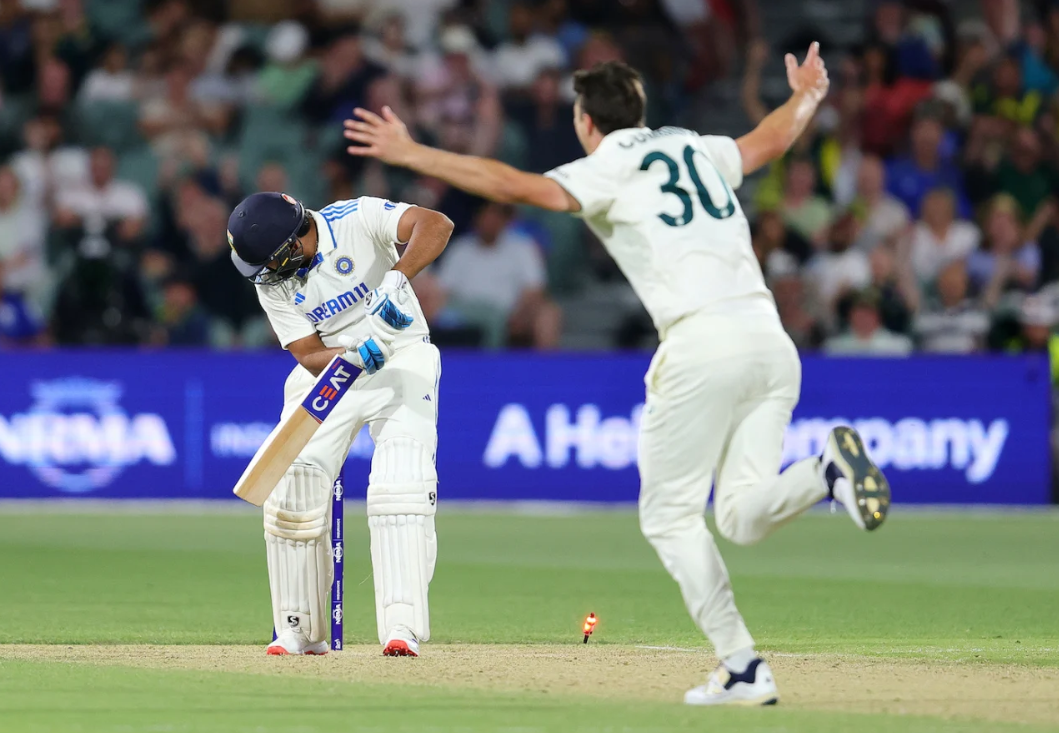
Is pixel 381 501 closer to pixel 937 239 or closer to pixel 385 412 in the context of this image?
pixel 385 412

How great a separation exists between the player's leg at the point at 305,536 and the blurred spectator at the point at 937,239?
1045 cm

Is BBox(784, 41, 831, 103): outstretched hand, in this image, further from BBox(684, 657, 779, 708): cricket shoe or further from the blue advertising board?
the blue advertising board

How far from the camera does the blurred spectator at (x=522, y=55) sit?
60.2 ft

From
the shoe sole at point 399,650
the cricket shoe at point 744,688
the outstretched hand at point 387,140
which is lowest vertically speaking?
the cricket shoe at point 744,688

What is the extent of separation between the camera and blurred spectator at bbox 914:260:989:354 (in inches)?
647

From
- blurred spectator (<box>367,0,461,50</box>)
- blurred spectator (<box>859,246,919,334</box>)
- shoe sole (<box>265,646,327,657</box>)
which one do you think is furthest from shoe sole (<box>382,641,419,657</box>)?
blurred spectator (<box>367,0,461,50</box>)

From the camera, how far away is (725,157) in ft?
20.6

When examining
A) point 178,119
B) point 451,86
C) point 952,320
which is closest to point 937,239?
point 952,320

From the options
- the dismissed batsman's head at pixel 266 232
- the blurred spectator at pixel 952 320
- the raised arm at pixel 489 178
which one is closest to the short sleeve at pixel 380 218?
the dismissed batsman's head at pixel 266 232

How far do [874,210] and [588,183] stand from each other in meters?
11.9

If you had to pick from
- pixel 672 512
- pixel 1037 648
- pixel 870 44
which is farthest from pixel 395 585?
pixel 870 44

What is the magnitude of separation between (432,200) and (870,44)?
4.98 meters

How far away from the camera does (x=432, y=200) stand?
17.2 meters

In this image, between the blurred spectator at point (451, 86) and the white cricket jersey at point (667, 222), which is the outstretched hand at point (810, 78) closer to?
the white cricket jersey at point (667, 222)
